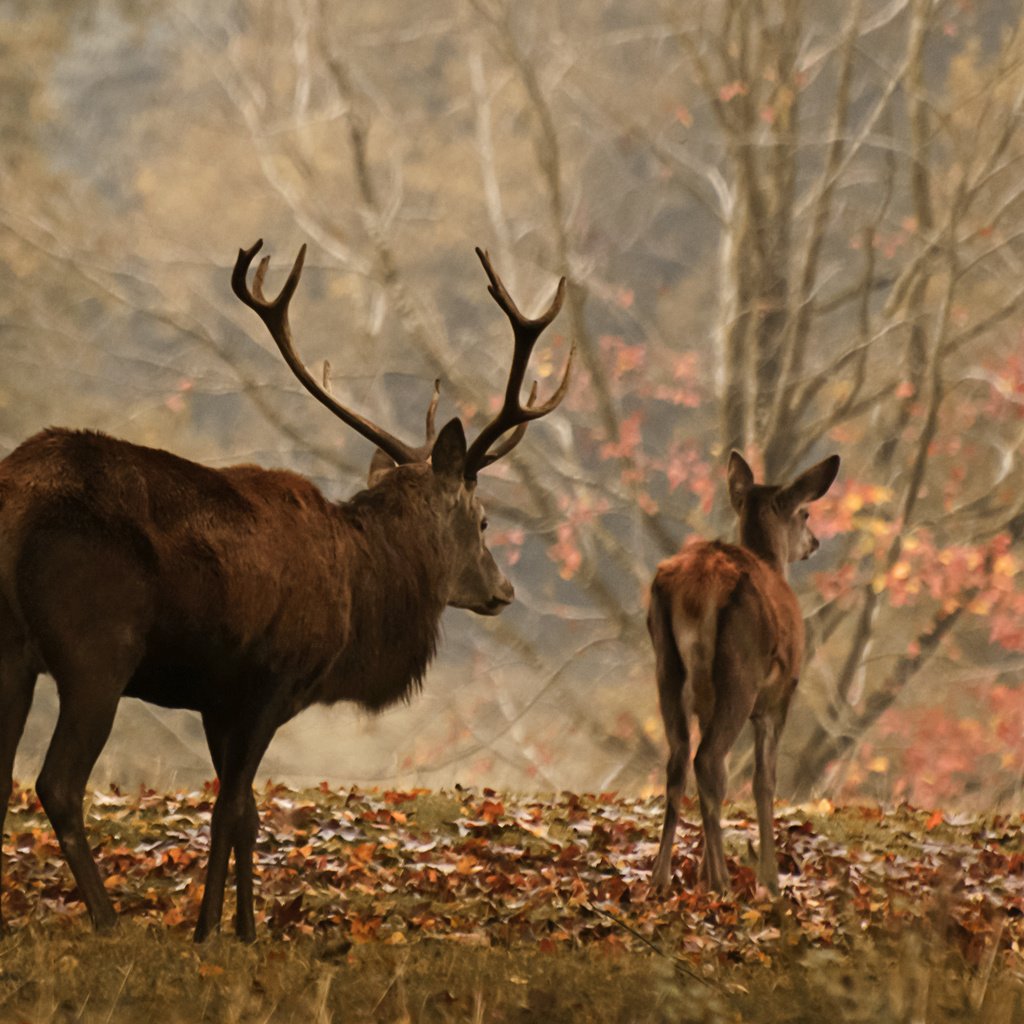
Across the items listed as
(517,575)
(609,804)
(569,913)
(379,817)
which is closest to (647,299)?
(517,575)

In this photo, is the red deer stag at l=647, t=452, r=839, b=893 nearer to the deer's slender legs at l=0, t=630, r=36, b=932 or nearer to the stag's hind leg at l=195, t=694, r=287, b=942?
the stag's hind leg at l=195, t=694, r=287, b=942

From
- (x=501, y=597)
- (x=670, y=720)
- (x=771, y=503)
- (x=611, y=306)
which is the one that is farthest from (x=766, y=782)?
(x=611, y=306)

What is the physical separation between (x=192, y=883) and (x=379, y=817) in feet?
6.58

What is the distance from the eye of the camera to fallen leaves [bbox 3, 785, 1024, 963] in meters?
7.07

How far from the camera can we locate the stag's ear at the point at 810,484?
9523 mm

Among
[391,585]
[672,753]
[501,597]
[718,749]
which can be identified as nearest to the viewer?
[391,585]

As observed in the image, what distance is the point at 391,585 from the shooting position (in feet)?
23.9

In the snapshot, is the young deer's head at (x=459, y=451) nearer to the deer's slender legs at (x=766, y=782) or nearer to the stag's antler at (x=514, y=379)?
the stag's antler at (x=514, y=379)

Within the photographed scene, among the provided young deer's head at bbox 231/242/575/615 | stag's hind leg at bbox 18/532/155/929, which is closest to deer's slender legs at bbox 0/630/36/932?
stag's hind leg at bbox 18/532/155/929

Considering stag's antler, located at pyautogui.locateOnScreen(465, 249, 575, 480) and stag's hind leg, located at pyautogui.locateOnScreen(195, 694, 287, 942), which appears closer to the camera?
stag's hind leg, located at pyautogui.locateOnScreen(195, 694, 287, 942)

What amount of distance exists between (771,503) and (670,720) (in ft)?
5.46

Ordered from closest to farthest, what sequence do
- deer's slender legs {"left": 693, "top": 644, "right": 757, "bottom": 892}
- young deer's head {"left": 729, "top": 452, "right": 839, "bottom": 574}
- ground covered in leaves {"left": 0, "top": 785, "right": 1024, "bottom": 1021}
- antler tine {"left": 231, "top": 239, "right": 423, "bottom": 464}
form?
ground covered in leaves {"left": 0, "top": 785, "right": 1024, "bottom": 1021}
antler tine {"left": 231, "top": 239, "right": 423, "bottom": 464}
deer's slender legs {"left": 693, "top": 644, "right": 757, "bottom": 892}
young deer's head {"left": 729, "top": 452, "right": 839, "bottom": 574}

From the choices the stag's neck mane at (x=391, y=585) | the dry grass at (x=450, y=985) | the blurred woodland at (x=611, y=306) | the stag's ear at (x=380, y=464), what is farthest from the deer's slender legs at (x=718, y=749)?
the blurred woodland at (x=611, y=306)

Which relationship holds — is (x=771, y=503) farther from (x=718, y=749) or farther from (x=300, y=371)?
(x=300, y=371)
